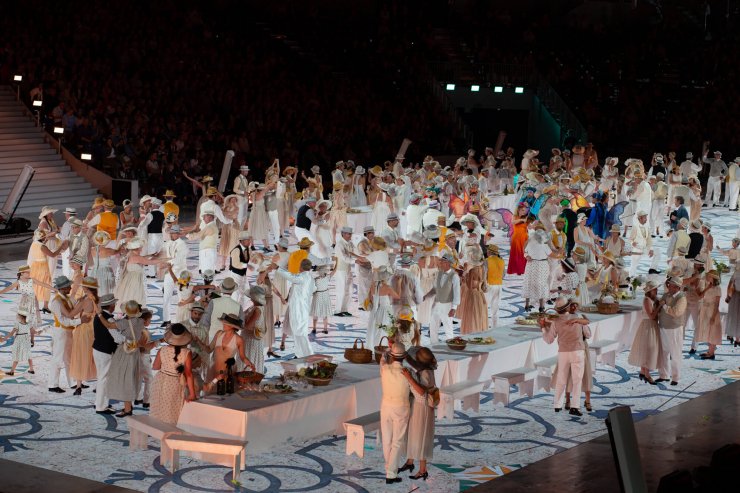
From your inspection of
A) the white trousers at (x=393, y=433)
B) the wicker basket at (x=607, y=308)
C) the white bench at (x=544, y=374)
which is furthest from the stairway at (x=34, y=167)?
the white trousers at (x=393, y=433)

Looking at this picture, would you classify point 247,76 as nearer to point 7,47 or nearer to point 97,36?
point 97,36

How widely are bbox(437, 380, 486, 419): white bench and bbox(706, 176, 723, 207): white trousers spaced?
756 inches

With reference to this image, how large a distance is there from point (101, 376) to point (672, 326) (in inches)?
257

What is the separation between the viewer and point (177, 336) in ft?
35.6

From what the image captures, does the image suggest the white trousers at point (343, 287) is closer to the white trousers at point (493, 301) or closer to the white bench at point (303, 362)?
the white trousers at point (493, 301)

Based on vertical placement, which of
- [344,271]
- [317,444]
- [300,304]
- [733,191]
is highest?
[733,191]

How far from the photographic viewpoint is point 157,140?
28.6 meters

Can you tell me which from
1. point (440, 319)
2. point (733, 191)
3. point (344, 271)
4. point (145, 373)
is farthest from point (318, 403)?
point (733, 191)

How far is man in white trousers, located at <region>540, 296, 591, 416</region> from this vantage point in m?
12.6

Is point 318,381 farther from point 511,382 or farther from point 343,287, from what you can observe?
point 343,287

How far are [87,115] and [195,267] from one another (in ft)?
30.5

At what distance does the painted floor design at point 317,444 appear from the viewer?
10.6 m

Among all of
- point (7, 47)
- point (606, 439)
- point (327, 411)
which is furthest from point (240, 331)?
point (7, 47)

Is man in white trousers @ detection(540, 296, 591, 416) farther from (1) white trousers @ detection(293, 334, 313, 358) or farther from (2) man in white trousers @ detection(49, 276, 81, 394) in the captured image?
(2) man in white trousers @ detection(49, 276, 81, 394)
